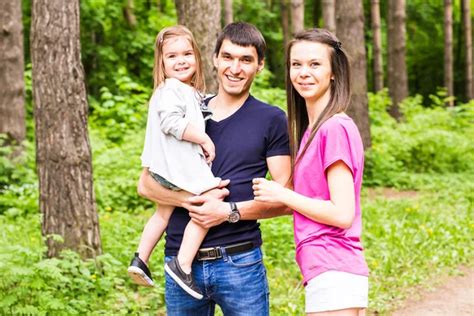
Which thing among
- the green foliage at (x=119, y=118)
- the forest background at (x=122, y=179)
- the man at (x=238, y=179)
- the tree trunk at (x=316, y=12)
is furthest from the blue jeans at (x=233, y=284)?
the tree trunk at (x=316, y=12)

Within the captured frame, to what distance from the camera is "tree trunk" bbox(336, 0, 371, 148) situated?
12.3 meters

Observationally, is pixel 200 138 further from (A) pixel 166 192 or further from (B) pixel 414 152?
(B) pixel 414 152

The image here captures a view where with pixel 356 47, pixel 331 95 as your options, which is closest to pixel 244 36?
pixel 331 95

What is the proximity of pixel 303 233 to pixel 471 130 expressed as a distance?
1483cm

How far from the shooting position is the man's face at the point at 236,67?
126 inches

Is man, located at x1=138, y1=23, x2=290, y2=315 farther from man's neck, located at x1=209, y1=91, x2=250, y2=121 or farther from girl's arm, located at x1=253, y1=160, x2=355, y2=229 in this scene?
girl's arm, located at x1=253, y1=160, x2=355, y2=229

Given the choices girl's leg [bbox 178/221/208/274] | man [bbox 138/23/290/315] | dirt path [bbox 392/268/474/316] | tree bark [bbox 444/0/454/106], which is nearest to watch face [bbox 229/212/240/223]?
man [bbox 138/23/290/315]

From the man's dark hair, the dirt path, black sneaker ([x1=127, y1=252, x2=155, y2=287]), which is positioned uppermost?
the man's dark hair

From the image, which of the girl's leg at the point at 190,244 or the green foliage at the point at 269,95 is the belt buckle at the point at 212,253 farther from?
the green foliage at the point at 269,95

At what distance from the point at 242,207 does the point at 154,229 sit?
1.95 ft

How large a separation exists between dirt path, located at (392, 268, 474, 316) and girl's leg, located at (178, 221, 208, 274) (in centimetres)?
367

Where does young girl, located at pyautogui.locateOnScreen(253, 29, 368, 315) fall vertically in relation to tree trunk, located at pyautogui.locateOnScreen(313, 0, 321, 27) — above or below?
below

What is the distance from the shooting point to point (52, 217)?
245 inches

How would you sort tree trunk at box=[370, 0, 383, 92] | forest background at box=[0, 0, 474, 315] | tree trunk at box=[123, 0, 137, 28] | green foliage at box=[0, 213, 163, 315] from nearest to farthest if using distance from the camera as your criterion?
green foliage at box=[0, 213, 163, 315] → forest background at box=[0, 0, 474, 315] → tree trunk at box=[123, 0, 137, 28] → tree trunk at box=[370, 0, 383, 92]
